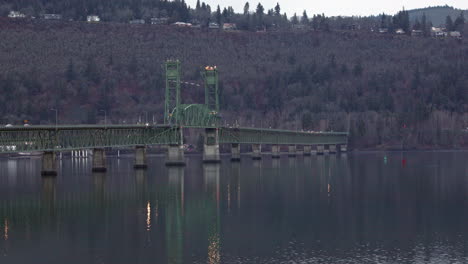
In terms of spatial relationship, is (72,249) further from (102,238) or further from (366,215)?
(366,215)

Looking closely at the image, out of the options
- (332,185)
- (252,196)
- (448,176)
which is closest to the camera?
(252,196)

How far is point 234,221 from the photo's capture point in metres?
83.9

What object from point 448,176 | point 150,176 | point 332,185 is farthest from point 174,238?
point 448,176

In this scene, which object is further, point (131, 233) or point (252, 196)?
point (252, 196)

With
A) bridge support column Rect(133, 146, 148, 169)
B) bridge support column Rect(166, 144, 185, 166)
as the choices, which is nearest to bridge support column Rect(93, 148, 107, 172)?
bridge support column Rect(133, 146, 148, 169)

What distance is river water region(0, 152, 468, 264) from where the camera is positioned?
→ 65.7 m

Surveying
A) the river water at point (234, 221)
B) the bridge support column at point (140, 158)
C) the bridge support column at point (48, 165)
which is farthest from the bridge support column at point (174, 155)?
the river water at point (234, 221)

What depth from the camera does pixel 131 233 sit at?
7575 centimetres

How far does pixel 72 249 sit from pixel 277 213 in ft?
94.7

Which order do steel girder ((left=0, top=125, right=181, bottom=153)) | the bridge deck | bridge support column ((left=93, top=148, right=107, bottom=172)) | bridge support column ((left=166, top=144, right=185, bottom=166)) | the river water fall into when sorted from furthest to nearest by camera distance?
1. bridge support column ((left=166, top=144, right=185, bottom=166))
2. bridge support column ((left=93, top=148, right=107, bottom=172))
3. steel girder ((left=0, top=125, right=181, bottom=153))
4. the bridge deck
5. the river water

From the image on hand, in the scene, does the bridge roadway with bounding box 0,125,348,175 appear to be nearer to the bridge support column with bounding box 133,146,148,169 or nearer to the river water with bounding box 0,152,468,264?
the bridge support column with bounding box 133,146,148,169

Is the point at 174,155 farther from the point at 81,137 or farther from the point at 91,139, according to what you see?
the point at 81,137

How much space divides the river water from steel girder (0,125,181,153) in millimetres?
7118

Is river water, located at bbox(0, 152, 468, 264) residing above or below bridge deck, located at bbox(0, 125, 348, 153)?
below
